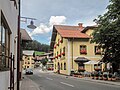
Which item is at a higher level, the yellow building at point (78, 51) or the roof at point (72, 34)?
the roof at point (72, 34)

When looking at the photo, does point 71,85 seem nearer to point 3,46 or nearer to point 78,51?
point 3,46

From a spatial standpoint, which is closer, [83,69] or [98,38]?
[98,38]

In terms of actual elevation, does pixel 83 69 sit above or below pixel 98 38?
below

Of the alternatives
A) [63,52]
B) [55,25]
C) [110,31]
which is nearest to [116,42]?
[110,31]

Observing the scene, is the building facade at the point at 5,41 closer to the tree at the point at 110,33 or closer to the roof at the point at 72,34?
the tree at the point at 110,33

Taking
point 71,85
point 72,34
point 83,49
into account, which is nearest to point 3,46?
point 71,85

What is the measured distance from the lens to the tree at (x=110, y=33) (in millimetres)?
29392

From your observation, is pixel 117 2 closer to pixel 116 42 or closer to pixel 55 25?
pixel 116 42

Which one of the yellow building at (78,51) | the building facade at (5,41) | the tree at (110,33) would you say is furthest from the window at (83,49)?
the building facade at (5,41)

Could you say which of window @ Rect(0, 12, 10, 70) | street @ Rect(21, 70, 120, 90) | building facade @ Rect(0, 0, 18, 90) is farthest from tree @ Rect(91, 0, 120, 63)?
window @ Rect(0, 12, 10, 70)

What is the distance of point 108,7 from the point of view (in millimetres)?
30672

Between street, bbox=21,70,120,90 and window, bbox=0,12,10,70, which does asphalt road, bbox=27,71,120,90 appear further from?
window, bbox=0,12,10,70

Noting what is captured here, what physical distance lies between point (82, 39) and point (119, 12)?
21.9 metres

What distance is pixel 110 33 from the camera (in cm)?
2959
